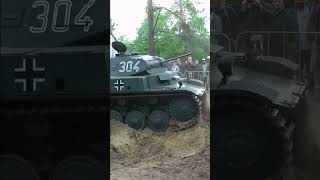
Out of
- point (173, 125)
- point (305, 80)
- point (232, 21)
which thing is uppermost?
point (232, 21)

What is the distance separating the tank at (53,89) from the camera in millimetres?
2748

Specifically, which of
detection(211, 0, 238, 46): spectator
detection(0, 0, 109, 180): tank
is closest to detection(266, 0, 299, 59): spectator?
detection(211, 0, 238, 46): spectator

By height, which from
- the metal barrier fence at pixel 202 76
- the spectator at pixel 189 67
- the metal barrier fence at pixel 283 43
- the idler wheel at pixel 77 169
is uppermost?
the metal barrier fence at pixel 283 43

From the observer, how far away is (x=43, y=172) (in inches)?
111

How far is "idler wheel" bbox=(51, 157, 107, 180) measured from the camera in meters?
2.81

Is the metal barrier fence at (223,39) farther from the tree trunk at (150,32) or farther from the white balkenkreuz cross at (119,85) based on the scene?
the white balkenkreuz cross at (119,85)

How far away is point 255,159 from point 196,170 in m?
0.28

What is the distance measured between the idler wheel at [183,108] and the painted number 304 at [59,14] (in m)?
0.52

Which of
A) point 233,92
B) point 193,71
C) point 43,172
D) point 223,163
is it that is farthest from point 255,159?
point 43,172

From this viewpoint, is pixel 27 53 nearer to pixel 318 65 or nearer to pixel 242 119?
pixel 242 119

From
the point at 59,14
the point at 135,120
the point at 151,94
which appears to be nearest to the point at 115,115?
→ the point at 135,120

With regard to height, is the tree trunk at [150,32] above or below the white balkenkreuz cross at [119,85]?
above

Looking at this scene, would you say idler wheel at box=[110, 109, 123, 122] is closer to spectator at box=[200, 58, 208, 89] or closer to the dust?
the dust

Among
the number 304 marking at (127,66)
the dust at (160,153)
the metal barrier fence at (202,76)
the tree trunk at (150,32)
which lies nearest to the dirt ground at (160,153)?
the dust at (160,153)
